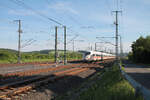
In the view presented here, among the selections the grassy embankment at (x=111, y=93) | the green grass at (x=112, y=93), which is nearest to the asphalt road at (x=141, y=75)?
the grassy embankment at (x=111, y=93)

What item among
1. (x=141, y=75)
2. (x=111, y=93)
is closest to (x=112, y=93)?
(x=111, y=93)

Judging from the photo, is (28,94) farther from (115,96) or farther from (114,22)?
(114,22)

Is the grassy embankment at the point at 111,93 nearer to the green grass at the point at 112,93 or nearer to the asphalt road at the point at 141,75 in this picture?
the green grass at the point at 112,93

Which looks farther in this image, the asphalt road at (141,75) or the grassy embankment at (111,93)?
the asphalt road at (141,75)

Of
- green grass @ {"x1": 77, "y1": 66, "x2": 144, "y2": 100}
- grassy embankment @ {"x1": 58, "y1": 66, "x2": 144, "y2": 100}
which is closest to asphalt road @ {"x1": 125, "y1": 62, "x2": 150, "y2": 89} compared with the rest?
grassy embankment @ {"x1": 58, "y1": 66, "x2": 144, "y2": 100}

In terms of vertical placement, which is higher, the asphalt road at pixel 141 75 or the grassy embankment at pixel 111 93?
the grassy embankment at pixel 111 93

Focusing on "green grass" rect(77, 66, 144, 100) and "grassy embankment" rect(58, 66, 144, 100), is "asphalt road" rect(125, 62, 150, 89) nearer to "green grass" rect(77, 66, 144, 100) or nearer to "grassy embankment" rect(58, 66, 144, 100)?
"grassy embankment" rect(58, 66, 144, 100)

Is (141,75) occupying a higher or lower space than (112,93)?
lower

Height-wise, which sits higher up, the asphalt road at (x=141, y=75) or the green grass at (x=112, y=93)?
the green grass at (x=112, y=93)

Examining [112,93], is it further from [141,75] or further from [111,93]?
[141,75]

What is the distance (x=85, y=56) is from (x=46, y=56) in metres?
34.4

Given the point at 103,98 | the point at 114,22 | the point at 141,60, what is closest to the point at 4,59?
the point at 114,22

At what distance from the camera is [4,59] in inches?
2138

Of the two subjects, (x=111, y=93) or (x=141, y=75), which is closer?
(x=111, y=93)
